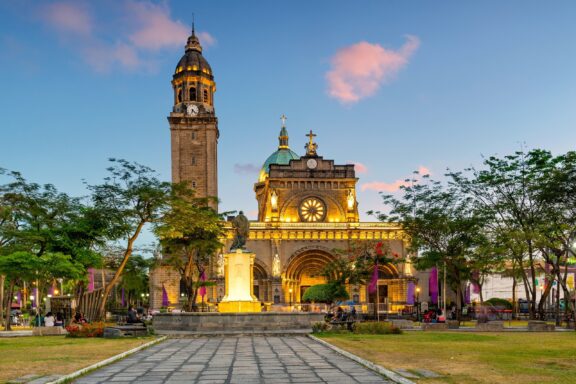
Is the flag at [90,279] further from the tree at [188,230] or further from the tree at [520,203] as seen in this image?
the tree at [520,203]

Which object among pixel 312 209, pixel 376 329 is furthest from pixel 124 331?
pixel 312 209

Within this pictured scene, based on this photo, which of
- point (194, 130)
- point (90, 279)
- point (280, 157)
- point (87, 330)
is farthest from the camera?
point (280, 157)

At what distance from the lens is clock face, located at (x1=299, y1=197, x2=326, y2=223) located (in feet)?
277

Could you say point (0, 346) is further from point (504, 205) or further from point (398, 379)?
point (504, 205)

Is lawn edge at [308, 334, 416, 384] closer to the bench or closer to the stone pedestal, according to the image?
the bench

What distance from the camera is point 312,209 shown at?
84750 mm

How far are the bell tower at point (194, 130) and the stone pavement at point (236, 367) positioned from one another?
58124 mm

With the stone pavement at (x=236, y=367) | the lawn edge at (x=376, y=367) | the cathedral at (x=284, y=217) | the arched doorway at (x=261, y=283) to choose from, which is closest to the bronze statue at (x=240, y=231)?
the stone pavement at (x=236, y=367)

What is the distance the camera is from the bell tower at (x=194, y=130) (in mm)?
79938

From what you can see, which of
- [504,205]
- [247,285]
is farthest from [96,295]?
[504,205]

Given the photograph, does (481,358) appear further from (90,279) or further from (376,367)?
(90,279)

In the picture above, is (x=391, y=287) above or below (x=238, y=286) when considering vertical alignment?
below

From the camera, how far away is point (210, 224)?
47.3 meters

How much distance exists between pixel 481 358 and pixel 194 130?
2604 inches
